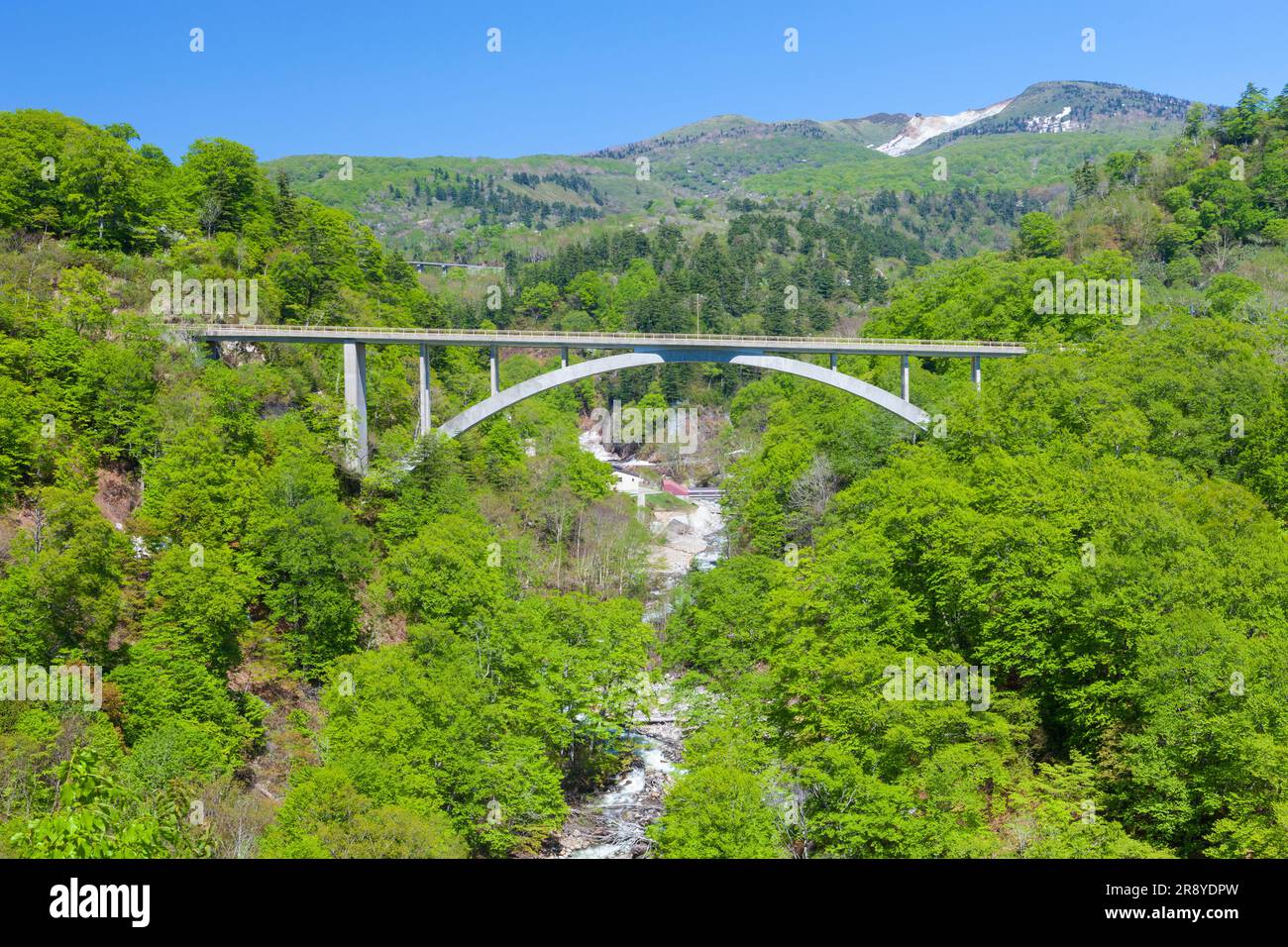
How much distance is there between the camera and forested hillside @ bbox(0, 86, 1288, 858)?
61.3ft

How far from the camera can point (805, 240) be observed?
11512cm

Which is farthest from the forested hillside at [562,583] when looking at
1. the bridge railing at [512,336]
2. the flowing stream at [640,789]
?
the bridge railing at [512,336]

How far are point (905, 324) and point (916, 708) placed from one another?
116 ft

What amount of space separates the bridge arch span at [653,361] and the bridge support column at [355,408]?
2.91 metres

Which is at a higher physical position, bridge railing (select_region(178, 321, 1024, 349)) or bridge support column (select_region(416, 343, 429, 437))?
bridge railing (select_region(178, 321, 1024, 349))

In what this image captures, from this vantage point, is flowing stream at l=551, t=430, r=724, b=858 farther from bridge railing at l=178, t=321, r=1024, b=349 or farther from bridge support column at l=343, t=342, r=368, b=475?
bridge support column at l=343, t=342, r=368, b=475

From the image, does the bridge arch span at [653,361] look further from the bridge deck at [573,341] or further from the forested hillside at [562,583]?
the forested hillside at [562,583]

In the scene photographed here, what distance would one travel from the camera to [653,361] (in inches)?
1676

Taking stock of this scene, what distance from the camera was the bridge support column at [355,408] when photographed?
3744 centimetres

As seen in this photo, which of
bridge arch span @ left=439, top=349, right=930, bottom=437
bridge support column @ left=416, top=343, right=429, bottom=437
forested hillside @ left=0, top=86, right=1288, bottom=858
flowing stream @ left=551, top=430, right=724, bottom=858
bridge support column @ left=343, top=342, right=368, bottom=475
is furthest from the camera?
bridge arch span @ left=439, top=349, right=930, bottom=437

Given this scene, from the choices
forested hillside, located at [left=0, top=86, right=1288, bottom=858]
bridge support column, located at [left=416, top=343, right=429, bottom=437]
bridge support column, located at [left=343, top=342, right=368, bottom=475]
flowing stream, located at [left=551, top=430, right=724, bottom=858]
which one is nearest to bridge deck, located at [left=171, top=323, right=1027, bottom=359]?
bridge support column, located at [left=416, top=343, right=429, bottom=437]

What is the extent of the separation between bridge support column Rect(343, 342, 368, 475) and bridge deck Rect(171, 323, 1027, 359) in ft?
1.96
